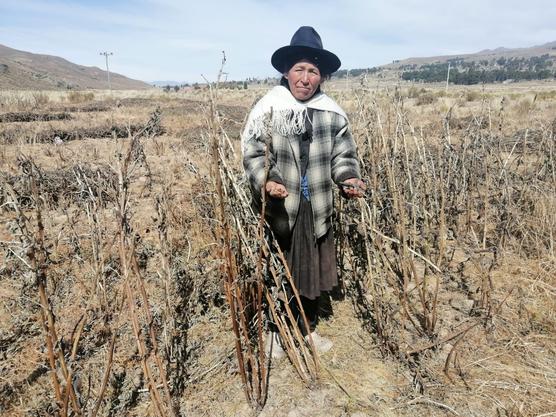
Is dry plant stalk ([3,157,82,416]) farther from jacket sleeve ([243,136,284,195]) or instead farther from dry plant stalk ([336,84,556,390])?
dry plant stalk ([336,84,556,390])

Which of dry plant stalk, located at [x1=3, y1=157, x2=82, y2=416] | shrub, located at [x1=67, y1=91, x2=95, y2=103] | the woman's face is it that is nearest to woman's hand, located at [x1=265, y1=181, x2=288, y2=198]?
the woman's face

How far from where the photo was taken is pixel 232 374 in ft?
6.28

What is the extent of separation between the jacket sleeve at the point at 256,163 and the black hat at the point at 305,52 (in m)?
0.45

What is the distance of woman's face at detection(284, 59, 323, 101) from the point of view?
1.82 m

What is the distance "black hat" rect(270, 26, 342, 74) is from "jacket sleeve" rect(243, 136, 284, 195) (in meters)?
Result: 0.45

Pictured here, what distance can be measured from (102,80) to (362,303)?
475ft

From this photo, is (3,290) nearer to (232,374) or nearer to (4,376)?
(4,376)

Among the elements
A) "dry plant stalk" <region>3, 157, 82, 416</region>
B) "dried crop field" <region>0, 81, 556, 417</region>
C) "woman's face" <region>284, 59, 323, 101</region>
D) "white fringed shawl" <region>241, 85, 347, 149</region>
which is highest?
"woman's face" <region>284, 59, 323, 101</region>

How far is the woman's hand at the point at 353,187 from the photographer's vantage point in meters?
1.74

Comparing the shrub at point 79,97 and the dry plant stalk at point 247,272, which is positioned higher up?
the shrub at point 79,97

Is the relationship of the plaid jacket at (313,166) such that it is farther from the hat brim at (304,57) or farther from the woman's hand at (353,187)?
the hat brim at (304,57)

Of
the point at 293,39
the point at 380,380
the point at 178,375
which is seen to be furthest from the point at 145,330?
the point at 293,39

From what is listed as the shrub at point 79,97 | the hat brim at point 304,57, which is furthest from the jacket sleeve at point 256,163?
the shrub at point 79,97

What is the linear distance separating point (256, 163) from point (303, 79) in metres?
0.51
